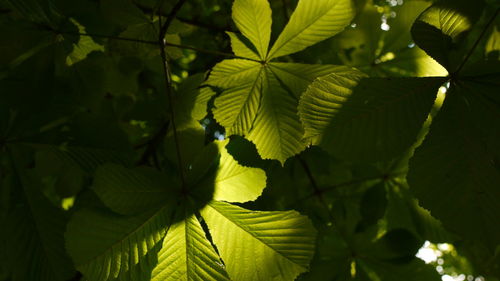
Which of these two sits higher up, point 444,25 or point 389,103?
point 444,25

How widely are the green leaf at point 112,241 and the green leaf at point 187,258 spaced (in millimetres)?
37

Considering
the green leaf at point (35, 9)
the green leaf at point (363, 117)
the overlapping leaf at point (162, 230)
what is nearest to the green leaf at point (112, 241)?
the overlapping leaf at point (162, 230)

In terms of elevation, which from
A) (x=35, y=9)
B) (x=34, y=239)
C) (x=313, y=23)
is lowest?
(x=34, y=239)

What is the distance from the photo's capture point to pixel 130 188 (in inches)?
42.3

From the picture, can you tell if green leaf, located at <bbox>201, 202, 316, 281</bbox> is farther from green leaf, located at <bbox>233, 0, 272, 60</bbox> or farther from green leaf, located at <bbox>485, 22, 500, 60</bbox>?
green leaf, located at <bbox>485, 22, 500, 60</bbox>

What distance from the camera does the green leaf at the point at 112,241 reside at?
0.95m

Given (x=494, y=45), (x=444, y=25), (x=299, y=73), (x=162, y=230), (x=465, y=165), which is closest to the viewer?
(x=465, y=165)

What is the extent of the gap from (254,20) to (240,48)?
3.8 inches

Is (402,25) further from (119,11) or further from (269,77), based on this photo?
(119,11)

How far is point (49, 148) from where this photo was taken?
4.33ft

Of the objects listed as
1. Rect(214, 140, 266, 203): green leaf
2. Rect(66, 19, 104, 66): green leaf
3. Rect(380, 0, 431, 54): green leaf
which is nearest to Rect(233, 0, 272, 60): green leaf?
Rect(214, 140, 266, 203): green leaf

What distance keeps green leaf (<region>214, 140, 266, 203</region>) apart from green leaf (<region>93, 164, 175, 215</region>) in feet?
0.50

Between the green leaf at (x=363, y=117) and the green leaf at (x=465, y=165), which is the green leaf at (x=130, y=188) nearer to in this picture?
the green leaf at (x=363, y=117)

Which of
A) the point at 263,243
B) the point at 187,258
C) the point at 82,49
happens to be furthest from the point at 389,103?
the point at 82,49
